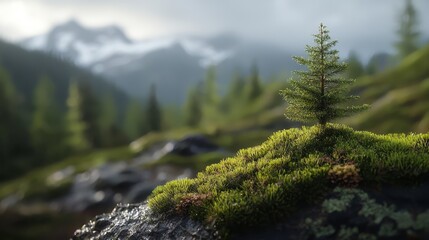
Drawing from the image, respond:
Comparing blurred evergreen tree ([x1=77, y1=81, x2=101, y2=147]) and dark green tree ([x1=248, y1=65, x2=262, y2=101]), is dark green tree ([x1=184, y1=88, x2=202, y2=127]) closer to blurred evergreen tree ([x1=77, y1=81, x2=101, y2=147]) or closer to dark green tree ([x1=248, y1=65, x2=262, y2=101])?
dark green tree ([x1=248, y1=65, x2=262, y2=101])

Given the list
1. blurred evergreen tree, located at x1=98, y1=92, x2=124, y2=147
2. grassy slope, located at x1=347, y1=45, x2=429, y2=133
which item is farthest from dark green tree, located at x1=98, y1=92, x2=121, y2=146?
grassy slope, located at x1=347, y1=45, x2=429, y2=133

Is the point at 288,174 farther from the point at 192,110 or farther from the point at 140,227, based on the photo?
the point at 192,110

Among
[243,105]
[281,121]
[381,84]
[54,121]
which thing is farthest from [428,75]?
[54,121]

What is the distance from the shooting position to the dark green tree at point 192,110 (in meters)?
112

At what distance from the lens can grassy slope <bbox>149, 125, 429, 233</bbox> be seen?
7117 mm

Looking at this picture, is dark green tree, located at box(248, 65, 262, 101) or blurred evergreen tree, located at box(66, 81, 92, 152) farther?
dark green tree, located at box(248, 65, 262, 101)

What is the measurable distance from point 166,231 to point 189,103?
10506cm

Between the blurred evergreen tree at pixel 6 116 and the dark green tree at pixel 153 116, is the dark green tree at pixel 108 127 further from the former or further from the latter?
the blurred evergreen tree at pixel 6 116

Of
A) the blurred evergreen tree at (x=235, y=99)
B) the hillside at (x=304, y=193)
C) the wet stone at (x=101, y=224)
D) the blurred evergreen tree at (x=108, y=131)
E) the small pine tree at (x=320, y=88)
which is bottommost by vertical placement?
the wet stone at (x=101, y=224)

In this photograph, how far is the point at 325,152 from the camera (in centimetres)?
→ 825

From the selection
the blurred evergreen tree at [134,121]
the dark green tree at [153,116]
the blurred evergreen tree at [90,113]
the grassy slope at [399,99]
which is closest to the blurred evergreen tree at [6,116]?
the blurred evergreen tree at [90,113]

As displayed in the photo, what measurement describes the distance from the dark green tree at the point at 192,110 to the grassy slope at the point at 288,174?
4045 inches

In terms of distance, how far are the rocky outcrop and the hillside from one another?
0.02m

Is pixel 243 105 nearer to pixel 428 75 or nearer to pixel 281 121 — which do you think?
pixel 281 121
